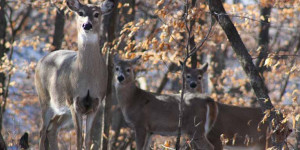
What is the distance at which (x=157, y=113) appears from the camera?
32.9 feet

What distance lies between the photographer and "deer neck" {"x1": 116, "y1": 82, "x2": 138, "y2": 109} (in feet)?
33.7

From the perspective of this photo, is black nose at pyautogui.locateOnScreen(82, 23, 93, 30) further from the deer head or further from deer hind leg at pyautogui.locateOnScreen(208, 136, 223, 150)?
the deer head

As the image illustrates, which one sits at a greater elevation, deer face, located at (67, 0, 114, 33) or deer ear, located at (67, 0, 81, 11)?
deer ear, located at (67, 0, 81, 11)

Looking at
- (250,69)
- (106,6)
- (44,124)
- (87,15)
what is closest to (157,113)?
(44,124)

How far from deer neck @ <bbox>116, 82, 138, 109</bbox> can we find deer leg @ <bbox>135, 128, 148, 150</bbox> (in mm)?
707

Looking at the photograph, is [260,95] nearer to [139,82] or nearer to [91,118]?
[91,118]

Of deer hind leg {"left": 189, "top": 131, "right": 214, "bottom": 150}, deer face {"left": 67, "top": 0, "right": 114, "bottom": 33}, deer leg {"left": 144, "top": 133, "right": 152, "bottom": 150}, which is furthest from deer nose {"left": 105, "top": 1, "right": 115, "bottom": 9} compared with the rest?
deer hind leg {"left": 189, "top": 131, "right": 214, "bottom": 150}

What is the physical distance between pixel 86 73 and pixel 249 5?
8.79 metres

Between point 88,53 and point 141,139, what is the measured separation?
215 cm

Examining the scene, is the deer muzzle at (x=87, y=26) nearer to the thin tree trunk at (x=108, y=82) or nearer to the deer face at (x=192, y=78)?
the thin tree trunk at (x=108, y=82)

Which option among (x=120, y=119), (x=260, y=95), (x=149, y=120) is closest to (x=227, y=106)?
(x=149, y=120)

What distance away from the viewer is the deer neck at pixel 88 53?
26.5 feet

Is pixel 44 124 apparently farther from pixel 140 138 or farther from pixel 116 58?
pixel 116 58

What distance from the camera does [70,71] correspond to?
828 centimetres
